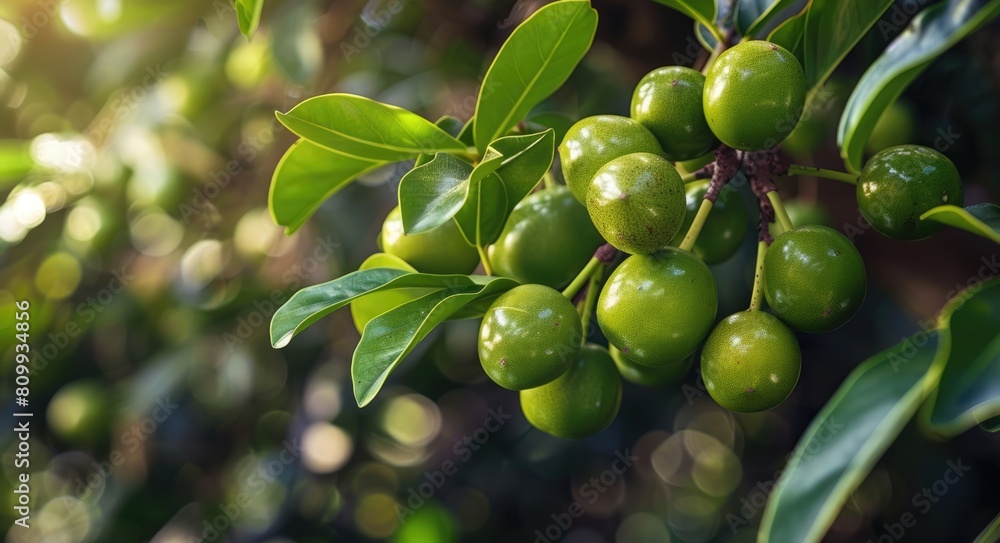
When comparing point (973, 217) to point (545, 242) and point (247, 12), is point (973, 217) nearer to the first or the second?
point (545, 242)

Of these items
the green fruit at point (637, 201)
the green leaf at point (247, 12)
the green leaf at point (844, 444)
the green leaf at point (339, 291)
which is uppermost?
the green leaf at point (247, 12)

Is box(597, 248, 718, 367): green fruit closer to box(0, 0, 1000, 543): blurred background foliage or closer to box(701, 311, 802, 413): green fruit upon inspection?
box(701, 311, 802, 413): green fruit

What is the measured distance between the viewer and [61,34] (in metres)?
2.04

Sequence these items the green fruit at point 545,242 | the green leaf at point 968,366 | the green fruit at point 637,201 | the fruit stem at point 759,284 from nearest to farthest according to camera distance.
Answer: the green leaf at point 968,366 → the green fruit at point 637,201 → the fruit stem at point 759,284 → the green fruit at point 545,242

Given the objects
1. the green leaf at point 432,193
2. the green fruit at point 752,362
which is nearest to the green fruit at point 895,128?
the green fruit at point 752,362

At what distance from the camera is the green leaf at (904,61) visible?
70 cm

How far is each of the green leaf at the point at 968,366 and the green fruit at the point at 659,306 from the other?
20 centimetres

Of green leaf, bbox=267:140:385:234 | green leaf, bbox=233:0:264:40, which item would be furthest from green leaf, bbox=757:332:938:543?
green leaf, bbox=233:0:264:40

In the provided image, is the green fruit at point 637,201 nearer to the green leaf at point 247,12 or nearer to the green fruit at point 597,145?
the green fruit at point 597,145

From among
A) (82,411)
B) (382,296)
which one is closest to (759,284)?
(382,296)

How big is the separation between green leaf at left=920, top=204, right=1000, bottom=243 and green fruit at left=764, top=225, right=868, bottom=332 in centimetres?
10

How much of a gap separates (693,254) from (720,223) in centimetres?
18

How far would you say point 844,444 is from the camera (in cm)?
53

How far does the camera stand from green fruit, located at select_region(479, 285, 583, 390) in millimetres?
674
